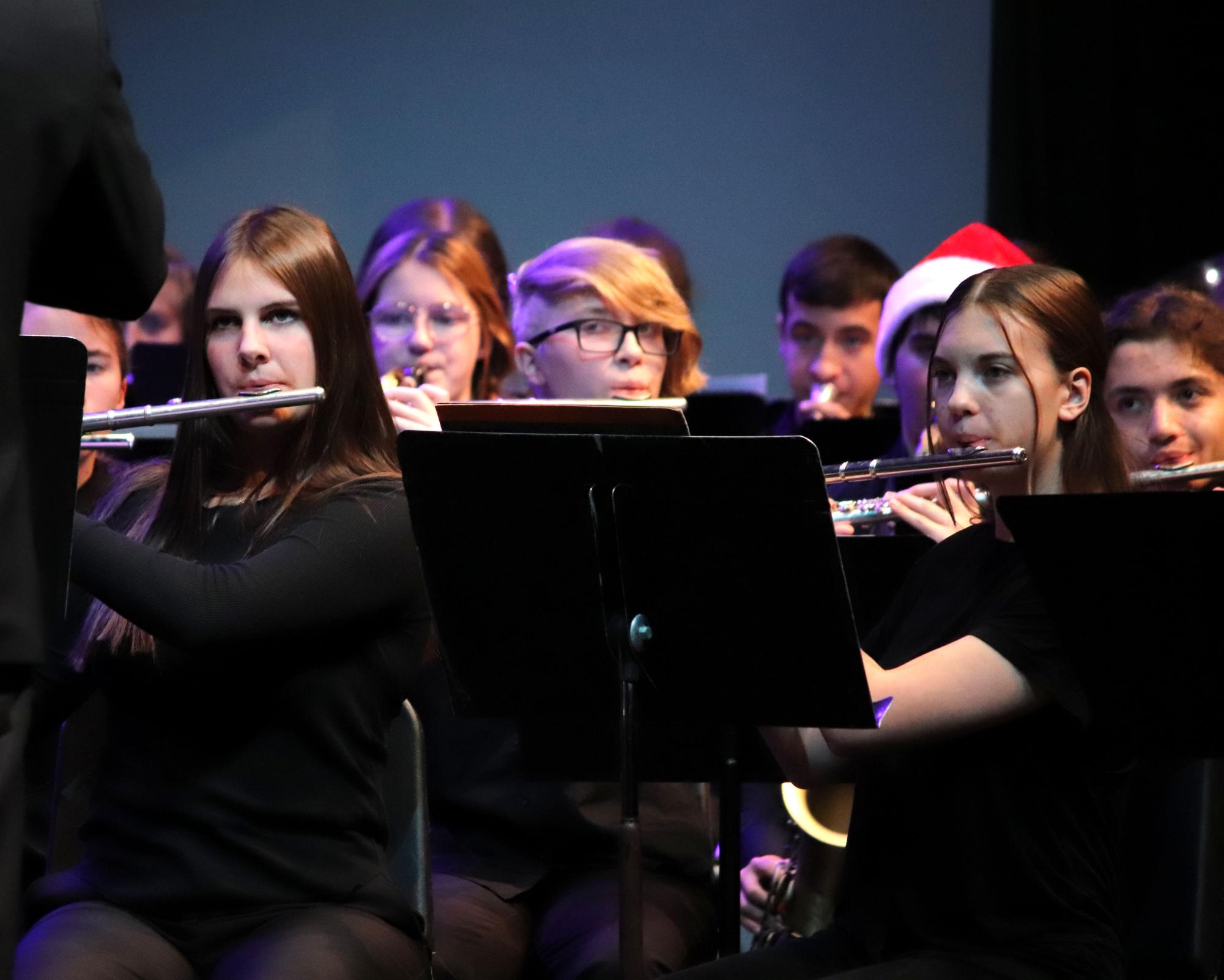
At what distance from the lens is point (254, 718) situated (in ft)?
6.34

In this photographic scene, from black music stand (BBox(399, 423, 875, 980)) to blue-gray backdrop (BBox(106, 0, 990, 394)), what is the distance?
3.73 meters

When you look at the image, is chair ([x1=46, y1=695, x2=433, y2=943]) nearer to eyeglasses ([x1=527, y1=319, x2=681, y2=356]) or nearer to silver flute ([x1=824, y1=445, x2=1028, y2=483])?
silver flute ([x1=824, y1=445, x2=1028, y2=483])

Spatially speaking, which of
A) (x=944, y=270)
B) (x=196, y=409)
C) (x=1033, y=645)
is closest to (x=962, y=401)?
(x=1033, y=645)

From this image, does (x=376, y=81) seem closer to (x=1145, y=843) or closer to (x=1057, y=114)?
(x=1057, y=114)

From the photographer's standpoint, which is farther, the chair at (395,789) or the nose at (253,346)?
the nose at (253,346)

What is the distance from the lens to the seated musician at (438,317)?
3307 millimetres

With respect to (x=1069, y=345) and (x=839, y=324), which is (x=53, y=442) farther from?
(x=839, y=324)

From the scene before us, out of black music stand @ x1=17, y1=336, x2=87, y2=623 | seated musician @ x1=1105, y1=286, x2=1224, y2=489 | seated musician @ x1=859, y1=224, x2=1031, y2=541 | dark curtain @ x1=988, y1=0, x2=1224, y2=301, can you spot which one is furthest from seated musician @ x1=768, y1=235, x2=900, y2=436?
black music stand @ x1=17, y1=336, x2=87, y2=623

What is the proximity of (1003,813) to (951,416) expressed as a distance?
0.49 metres

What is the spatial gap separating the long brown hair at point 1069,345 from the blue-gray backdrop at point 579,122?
3.41m

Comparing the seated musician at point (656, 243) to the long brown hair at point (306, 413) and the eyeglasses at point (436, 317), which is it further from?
the long brown hair at point (306, 413)

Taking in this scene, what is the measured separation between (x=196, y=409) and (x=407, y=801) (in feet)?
1.84

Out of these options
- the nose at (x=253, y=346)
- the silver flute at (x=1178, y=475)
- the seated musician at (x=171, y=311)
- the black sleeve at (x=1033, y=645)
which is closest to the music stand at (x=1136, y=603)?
the black sleeve at (x=1033, y=645)

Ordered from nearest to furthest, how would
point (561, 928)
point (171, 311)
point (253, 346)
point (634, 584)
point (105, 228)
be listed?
point (105, 228) < point (634, 584) < point (253, 346) < point (561, 928) < point (171, 311)
